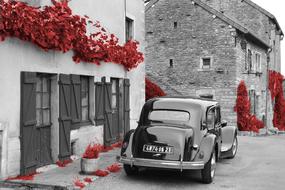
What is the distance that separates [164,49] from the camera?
2186 cm

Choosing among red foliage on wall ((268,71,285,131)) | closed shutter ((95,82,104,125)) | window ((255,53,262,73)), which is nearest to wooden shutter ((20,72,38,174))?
closed shutter ((95,82,104,125))

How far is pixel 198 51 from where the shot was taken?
829 inches

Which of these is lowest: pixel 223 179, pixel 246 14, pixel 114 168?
pixel 223 179

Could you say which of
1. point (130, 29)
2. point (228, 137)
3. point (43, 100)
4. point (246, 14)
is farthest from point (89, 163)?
point (246, 14)

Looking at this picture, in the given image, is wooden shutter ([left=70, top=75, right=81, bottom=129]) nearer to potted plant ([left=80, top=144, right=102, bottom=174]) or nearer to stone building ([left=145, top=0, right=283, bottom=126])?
Answer: potted plant ([left=80, top=144, right=102, bottom=174])

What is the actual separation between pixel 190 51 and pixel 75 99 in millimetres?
12138

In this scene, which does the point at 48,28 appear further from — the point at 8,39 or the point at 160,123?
the point at 160,123

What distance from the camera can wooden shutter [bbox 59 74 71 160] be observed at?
9492 mm

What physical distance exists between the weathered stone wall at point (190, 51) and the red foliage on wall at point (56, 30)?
963 centimetres

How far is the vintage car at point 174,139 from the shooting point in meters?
7.63

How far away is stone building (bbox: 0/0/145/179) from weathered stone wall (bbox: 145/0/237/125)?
295 inches

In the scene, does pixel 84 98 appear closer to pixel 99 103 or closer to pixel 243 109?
pixel 99 103

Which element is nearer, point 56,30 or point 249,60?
point 56,30

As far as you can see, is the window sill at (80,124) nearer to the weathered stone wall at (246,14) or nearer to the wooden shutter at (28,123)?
the wooden shutter at (28,123)
